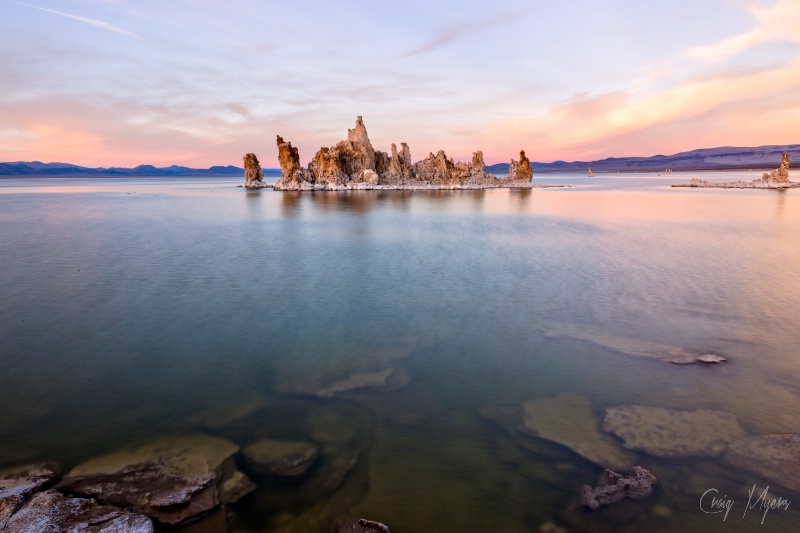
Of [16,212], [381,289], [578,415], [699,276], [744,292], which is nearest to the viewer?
[578,415]

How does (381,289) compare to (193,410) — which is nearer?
(193,410)

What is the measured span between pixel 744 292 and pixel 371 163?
271ft

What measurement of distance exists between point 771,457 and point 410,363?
6065 mm

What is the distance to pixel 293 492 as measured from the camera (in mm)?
5652

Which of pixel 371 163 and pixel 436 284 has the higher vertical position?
pixel 371 163

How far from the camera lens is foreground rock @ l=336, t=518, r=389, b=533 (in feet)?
16.3

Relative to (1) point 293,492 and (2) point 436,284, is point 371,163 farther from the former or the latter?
(1) point 293,492

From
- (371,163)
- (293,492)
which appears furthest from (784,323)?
(371,163)

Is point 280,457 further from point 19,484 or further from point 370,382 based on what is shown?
point 19,484

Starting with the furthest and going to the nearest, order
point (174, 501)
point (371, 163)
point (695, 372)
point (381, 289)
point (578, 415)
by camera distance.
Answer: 1. point (371, 163)
2. point (381, 289)
3. point (695, 372)
4. point (578, 415)
5. point (174, 501)

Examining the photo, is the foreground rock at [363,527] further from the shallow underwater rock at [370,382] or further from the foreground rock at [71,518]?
the shallow underwater rock at [370,382]

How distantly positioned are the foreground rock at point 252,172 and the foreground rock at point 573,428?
106314 mm

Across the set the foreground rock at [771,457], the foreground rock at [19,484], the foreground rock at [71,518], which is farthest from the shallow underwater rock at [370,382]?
the foreground rock at [771,457]

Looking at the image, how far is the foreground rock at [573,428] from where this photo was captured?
638 cm
